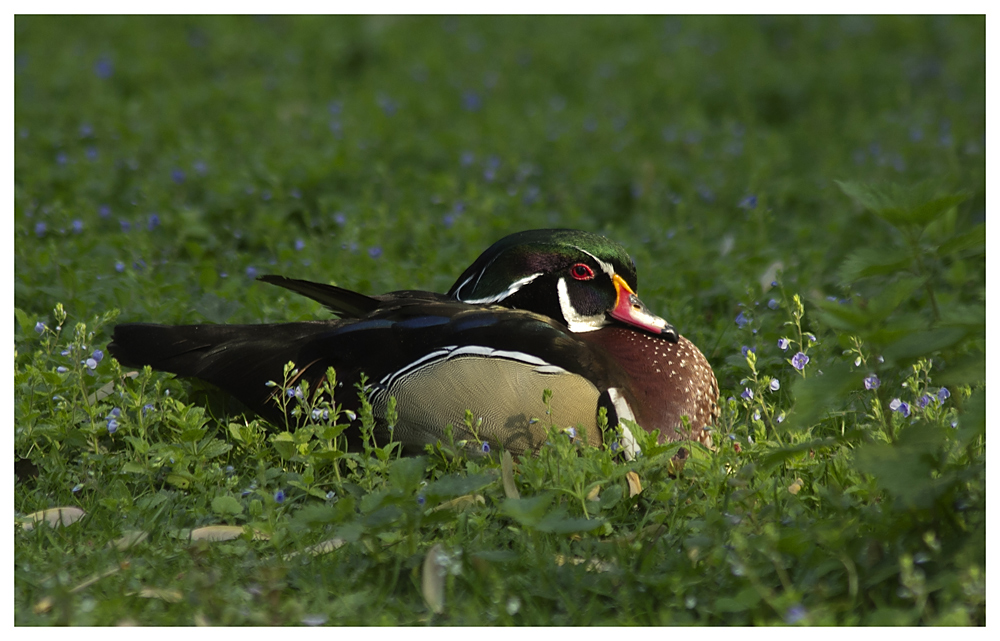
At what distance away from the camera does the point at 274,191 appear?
6.13 m

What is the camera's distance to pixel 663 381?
12.4 ft

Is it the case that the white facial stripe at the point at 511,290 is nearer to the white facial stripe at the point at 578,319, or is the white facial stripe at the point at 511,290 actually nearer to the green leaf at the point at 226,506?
the white facial stripe at the point at 578,319

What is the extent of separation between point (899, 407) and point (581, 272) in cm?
Answer: 111

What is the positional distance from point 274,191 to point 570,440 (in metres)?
3.17

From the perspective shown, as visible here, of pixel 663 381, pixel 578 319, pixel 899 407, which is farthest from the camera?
pixel 578 319

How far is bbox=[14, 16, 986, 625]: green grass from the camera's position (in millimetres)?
2713

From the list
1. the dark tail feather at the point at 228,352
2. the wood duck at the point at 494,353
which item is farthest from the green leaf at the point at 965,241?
the dark tail feather at the point at 228,352

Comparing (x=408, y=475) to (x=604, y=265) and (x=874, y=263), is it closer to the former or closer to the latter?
(x=874, y=263)

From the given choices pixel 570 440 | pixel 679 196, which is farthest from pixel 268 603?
pixel 679 196

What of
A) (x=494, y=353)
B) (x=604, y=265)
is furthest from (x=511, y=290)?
(x=494, y=353)

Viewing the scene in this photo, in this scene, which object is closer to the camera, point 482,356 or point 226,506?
point 226,506

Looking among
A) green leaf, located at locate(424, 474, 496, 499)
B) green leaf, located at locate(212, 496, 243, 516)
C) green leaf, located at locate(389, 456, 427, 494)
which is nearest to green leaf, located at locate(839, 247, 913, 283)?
green leaf, located at locate(424, 474, 496, 499)

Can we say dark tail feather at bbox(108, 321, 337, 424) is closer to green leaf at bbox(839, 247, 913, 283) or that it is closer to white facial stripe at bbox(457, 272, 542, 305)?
white facial stripe at bbox(457, 272, 542, 305)

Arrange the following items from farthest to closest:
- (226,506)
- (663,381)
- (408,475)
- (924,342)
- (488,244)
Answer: (488,244) → (663,381) → (226,506) → (408,475) → (924,342)
